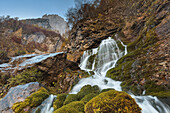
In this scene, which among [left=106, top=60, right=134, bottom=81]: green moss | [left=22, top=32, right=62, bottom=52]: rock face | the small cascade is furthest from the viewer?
[left=22, top=32, right=62, bottom=52]: rock face

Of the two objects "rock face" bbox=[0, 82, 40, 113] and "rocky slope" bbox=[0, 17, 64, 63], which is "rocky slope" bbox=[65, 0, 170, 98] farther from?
"rocky slope" bbox=[0, 17, 64, 63]

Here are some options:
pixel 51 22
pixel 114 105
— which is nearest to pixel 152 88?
pixel 114 105

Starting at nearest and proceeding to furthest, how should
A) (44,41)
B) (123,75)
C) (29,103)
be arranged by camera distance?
1. (29,103)
2. (123,75)
3. (44,41)

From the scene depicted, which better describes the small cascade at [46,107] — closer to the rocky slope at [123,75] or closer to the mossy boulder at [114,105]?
the rocky slope at [123,75]

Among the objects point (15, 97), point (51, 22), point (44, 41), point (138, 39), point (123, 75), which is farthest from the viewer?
point (51, 22)

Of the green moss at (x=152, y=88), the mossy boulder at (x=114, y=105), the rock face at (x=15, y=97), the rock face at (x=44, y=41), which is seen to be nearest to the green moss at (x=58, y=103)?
the rock face at (x=15, y=97)

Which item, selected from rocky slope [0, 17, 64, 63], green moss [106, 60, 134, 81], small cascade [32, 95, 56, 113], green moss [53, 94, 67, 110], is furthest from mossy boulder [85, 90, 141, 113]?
rocky slope [0, 17, 64, 63]

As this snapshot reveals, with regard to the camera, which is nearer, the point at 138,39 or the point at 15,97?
the point at 15,97

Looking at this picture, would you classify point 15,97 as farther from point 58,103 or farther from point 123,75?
point 123,75

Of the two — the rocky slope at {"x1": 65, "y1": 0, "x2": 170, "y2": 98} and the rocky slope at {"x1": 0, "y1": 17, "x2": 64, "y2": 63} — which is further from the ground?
the rocky slope at {"x1": 0, "y1": 17, "x2": 64, "y2": 63}

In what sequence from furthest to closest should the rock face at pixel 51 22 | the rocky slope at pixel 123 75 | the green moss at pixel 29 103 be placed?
the rock face at pixel 51 22
the green moss at pixel 29 103
the rocky slope at pixel 123 75

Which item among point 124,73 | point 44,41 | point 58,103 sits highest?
point 44,41

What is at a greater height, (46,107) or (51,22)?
(51,22)

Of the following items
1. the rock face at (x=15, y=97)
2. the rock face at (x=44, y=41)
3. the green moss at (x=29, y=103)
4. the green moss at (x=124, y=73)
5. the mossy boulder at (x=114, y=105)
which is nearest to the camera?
the mossy boulder at (x=114, y=105)
